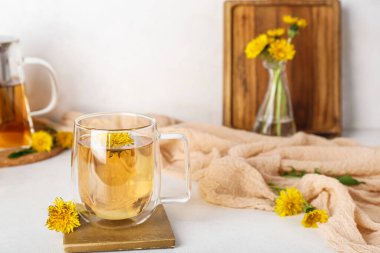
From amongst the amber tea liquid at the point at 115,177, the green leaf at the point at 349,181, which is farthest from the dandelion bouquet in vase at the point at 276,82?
the amber tea liquid at the point at 115,177

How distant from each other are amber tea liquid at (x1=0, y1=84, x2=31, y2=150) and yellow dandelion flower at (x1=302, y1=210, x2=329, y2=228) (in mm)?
604

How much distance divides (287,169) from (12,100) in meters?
0.53

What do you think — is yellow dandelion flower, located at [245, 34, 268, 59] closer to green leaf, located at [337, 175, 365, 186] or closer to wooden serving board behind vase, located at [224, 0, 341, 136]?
wooden serving board behind vase, located at [224, 0, 341, 136]

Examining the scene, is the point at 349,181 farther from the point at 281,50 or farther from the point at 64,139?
the point at 64,139

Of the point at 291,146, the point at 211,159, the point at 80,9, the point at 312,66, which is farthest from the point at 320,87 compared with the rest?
the point at 80,9

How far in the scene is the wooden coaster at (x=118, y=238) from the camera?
0.86 meters

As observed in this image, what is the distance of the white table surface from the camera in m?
0.88

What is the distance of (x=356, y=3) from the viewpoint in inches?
58.2

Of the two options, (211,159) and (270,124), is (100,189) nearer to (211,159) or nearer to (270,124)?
(211,159)

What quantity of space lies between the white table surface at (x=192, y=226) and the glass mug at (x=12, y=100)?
16 centimetres

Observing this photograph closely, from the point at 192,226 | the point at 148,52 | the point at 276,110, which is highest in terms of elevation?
the point at 148,52

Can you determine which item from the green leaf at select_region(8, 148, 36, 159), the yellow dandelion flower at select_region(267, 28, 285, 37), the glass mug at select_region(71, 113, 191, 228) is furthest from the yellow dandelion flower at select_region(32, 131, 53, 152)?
the yellow dandelion flower at select_region(267, 28, 285, 37)

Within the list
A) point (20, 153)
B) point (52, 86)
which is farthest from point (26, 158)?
point (52, 86)

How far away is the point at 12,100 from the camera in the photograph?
1279mm
